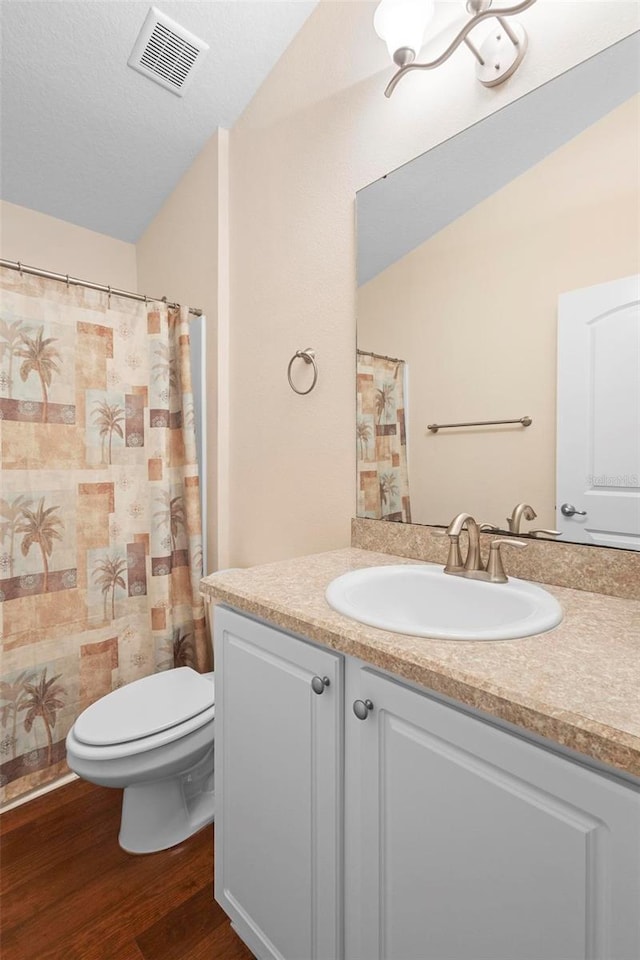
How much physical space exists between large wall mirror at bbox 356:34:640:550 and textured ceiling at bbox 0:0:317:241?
86 centimetres

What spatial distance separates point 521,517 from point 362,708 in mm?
600

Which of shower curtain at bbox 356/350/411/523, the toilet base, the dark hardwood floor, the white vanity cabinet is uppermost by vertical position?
shower curtain at bbox 356/350/411/523

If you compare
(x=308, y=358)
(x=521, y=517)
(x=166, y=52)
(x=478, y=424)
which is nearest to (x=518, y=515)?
(x=521, y=517)

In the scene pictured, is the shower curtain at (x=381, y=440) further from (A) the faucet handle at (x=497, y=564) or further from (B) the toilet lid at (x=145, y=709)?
(B) the toilet lid at (x=145, y=709)

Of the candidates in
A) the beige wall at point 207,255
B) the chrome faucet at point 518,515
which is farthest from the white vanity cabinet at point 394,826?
the beige wall at point 207,255

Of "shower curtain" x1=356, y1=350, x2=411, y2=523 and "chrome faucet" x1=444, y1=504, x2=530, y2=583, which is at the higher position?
"shower curtain" x1=356, y1=350, x2=411, y2=523

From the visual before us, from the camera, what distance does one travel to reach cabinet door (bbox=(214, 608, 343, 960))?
84 cm

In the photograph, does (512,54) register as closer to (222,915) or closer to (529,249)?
(529,249)

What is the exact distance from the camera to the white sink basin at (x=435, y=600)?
0.84 meters

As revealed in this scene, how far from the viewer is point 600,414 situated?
0.98 meters

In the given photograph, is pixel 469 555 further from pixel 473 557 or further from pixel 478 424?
pixel 478 424

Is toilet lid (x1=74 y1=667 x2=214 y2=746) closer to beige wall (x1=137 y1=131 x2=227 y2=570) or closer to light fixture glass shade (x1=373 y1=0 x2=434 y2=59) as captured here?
beige wall (x1=137 y1=131 x2=227 y2=570)

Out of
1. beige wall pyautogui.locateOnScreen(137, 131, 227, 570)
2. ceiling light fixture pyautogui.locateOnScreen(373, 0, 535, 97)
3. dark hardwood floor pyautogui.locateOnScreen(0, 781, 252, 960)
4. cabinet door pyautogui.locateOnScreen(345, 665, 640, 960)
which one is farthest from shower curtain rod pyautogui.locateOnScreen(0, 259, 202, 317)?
dark hardwood floor pyautogui.locateOnScreen(0, 781, 252, 960)

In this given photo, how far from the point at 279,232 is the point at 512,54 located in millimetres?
905
